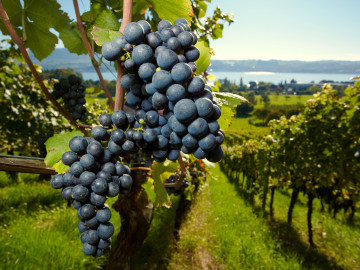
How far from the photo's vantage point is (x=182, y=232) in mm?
6793

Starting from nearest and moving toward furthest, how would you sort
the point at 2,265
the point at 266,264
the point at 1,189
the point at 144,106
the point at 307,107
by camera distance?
1. the point at 144,106
2. the point at 2,265
3. the point at 266,264
4. the point at 307,107
5. the point at 1,189

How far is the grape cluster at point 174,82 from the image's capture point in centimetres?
75

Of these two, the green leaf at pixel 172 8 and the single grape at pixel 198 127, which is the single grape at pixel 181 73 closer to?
the single grape at pixel 198 127

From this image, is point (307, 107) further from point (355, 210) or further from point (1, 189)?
point (1, 189)

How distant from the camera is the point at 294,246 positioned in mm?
6801

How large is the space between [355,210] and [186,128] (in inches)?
428

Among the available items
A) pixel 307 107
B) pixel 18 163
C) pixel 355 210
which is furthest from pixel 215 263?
pixel 355 210

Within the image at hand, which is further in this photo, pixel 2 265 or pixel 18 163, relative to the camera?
pixel 2 265

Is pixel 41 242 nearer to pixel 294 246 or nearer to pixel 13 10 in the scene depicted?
pixel 13 10

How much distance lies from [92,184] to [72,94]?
881mm

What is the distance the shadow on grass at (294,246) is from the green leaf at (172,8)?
654 centimetres

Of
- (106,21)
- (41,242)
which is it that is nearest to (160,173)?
(106,21)

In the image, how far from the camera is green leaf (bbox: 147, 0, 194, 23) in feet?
3.65

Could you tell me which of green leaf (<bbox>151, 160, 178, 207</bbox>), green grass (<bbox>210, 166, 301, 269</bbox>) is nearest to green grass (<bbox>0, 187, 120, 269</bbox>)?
green grass (<bbox>210, 166, 301, 269</bbox>)
